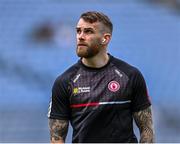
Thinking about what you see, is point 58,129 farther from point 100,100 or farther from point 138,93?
point 138,93

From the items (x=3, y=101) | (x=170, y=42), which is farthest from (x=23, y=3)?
(x=170, y=42)

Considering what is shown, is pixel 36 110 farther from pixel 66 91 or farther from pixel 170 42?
pixel 66 91

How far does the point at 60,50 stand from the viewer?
1146 cm

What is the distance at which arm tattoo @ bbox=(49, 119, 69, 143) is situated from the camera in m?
4.29

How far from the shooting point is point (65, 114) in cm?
425

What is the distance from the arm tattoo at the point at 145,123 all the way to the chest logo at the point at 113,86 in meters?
0.22

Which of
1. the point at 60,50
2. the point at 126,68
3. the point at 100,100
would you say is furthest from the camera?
the point at 60,50

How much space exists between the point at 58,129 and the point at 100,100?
0.37m

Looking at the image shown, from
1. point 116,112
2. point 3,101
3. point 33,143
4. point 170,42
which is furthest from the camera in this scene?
point 170,42

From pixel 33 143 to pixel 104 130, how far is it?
20.1 feet

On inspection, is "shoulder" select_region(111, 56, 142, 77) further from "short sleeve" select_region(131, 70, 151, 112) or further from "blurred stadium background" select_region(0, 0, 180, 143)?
"blurred stadium background" select_region(0, 0, 180, 143)

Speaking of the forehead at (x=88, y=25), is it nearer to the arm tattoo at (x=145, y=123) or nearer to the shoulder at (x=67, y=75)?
the shoulder at (x=67, y=75)

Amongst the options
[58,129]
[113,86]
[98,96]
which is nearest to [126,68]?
[113,86]

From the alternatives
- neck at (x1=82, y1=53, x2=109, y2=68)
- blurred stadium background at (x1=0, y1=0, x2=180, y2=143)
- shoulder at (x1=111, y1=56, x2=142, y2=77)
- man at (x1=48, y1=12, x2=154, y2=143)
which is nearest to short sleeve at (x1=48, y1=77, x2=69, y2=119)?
man at (x1=48, y1=12, x2=154, y2=143)
